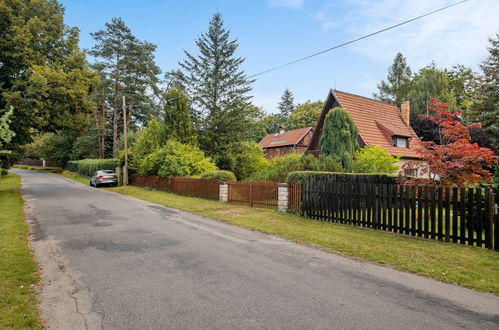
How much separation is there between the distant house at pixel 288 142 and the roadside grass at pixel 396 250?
95.1 feet

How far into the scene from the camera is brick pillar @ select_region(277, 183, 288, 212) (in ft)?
36.5

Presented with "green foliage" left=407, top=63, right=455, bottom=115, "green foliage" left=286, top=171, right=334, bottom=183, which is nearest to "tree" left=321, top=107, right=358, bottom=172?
"green foliage" left=286, top=171, right=334, bottom=183

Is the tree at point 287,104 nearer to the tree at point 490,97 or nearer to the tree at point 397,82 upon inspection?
the tree at point 397,82

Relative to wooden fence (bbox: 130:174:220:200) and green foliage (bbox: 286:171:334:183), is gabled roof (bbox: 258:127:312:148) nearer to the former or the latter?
wooden fence (bbox: 130:174:220:200)

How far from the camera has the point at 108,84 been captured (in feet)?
117

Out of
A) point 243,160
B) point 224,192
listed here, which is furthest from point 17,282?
point 243,160

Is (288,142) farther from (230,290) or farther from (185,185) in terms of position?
(230,290)

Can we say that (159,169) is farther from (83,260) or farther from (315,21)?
(83,260)

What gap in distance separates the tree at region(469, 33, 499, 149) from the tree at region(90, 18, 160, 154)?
35.3 m

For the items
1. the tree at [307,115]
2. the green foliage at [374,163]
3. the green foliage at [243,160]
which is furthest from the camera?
the tree at [307,115]

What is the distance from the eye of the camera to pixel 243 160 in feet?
76.9

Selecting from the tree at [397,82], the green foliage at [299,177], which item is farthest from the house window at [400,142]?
the tree at [397,82]

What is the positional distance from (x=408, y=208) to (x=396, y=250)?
5.47 feet

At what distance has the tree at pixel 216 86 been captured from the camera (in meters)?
25.7
